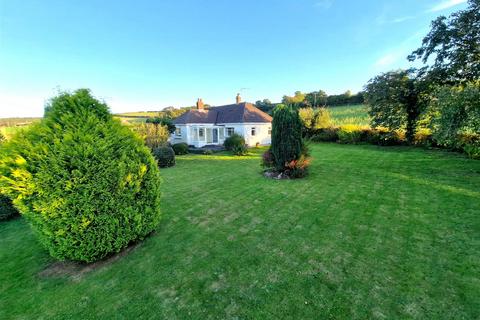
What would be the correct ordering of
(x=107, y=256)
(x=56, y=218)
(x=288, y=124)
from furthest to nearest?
(x=288, y=124) < (x=107, y=256) < (x=56, y=218)

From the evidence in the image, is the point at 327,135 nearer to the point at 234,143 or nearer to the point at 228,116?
the point at 228,116

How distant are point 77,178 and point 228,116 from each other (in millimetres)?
22897

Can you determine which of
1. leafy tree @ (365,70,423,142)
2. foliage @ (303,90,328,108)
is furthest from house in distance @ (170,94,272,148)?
foliage @ (303,90,328,108)

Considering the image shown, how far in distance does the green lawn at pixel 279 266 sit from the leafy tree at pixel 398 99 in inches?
590

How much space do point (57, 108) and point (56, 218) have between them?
7.05 ft

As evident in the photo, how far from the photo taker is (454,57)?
597 inches

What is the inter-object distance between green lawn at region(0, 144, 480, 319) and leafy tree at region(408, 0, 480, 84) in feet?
45.0

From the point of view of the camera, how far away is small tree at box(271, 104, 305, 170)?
33.1 feet

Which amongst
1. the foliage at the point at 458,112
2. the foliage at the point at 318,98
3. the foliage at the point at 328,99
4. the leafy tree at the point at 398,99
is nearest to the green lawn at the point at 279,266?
the foliage at the point at 458,112

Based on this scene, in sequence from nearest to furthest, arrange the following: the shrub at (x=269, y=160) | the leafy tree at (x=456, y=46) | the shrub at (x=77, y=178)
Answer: the shrub at (x=77, y=178) < the shrub at (x=269, y=160) < the leafy tree at (x=456, y=46)

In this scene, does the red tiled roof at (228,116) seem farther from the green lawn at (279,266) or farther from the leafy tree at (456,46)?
the green lawn at (279,266)

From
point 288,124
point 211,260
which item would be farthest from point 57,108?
point 288,124

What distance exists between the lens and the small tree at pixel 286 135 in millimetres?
10086

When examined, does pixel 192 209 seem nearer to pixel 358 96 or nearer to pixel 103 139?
pixel 103 139
